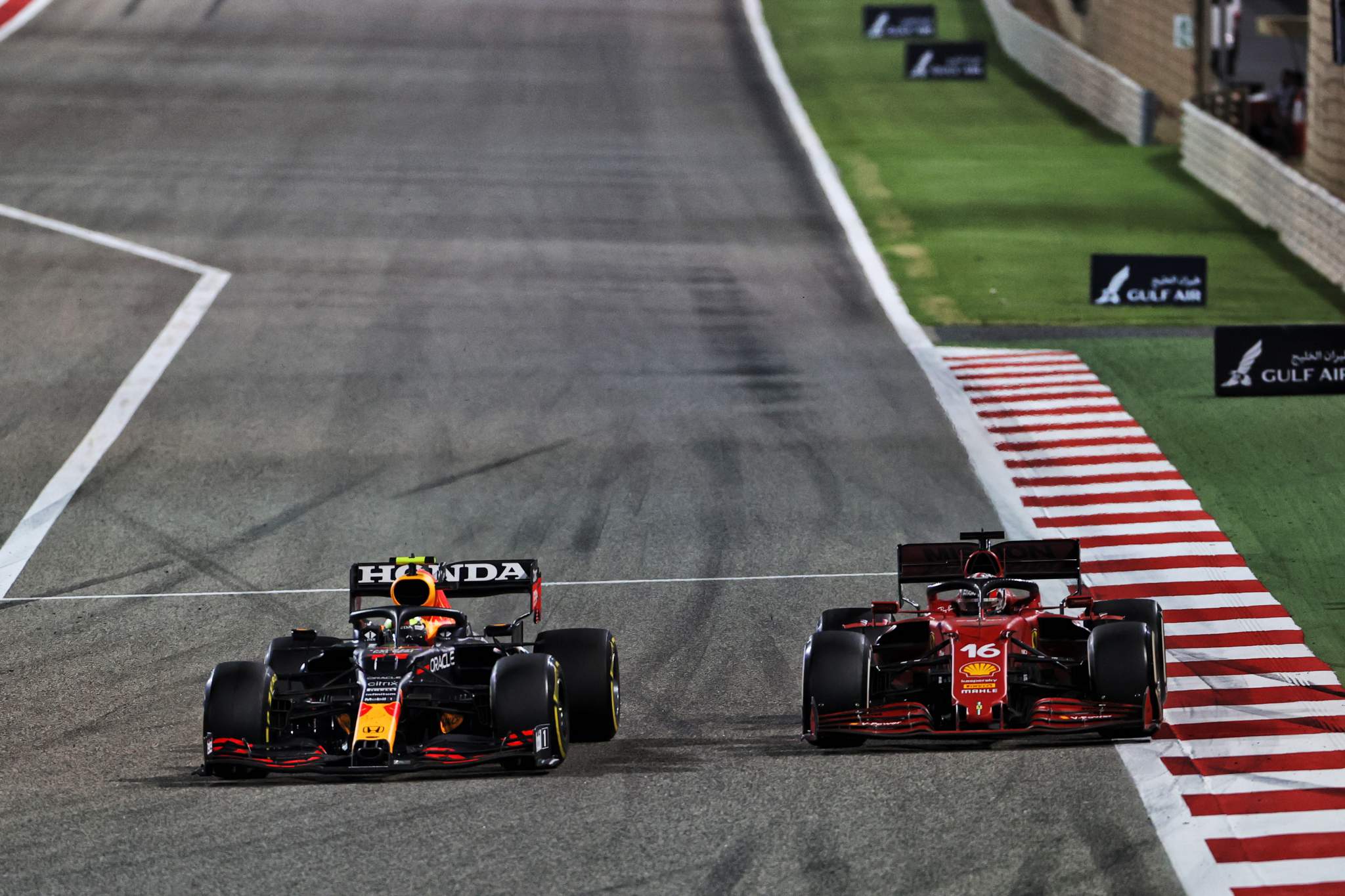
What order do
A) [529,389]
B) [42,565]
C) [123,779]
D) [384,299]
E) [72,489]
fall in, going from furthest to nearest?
[384,299] < [529,389] < [72,489] < [42,565] < [123,779]

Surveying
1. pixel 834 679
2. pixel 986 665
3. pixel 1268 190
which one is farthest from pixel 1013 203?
pixel 834 679

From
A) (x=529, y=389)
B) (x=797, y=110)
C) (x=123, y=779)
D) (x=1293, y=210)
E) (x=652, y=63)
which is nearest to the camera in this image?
(x=123, y=779)

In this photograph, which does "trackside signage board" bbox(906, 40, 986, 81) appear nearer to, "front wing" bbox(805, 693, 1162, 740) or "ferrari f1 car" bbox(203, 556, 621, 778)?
"ferrari f1 car" bbox(203, 556, 621, 778)

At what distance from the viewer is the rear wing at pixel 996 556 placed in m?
14.6

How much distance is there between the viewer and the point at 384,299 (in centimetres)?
2902

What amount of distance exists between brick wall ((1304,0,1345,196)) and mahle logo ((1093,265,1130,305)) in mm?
6920

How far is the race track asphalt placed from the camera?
1162 cm

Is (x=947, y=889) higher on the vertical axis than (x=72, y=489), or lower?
higher

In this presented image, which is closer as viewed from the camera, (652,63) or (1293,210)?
(1293,210)

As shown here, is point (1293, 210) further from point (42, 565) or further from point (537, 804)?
point (537, 804)

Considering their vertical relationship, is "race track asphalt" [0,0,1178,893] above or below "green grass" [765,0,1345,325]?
above

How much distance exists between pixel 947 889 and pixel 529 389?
14.8m

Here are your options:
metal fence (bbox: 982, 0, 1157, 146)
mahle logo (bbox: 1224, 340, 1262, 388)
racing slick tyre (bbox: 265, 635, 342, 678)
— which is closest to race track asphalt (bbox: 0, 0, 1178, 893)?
racing slick tyre (bbox: 265, 635, 342, 678)

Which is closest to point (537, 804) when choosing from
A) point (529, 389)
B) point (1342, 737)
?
point (1342, 737)
